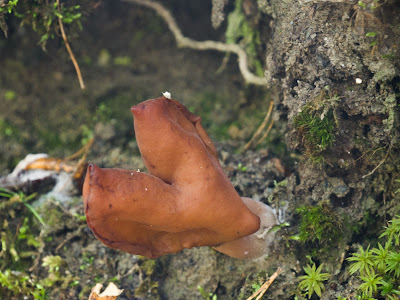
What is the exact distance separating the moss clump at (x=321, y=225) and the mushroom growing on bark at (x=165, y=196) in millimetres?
465

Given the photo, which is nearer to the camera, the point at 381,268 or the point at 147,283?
the point at 381,268

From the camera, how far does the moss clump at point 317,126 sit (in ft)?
8.27

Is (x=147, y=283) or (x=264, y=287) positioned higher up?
(x=264, y=287)

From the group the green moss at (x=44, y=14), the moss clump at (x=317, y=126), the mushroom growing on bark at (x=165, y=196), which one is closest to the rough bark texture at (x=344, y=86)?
the moss clump at (x=317, y=126)

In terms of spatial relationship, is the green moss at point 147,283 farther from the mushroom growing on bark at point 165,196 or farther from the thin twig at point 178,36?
the thin twig at point 178,36

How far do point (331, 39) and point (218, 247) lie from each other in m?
1.52

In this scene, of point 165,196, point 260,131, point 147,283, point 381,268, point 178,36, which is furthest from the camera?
point 178,36

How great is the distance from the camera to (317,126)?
2.53 m

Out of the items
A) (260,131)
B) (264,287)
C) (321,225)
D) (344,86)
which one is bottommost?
(264,287)

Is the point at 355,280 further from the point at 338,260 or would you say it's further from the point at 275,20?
the point at 275,20

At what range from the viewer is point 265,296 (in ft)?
8.63

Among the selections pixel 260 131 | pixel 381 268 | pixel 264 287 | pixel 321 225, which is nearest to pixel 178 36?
pixel 260 131

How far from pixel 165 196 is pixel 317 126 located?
1103 mm

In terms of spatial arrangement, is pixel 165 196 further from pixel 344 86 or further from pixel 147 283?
pixel 344 86
